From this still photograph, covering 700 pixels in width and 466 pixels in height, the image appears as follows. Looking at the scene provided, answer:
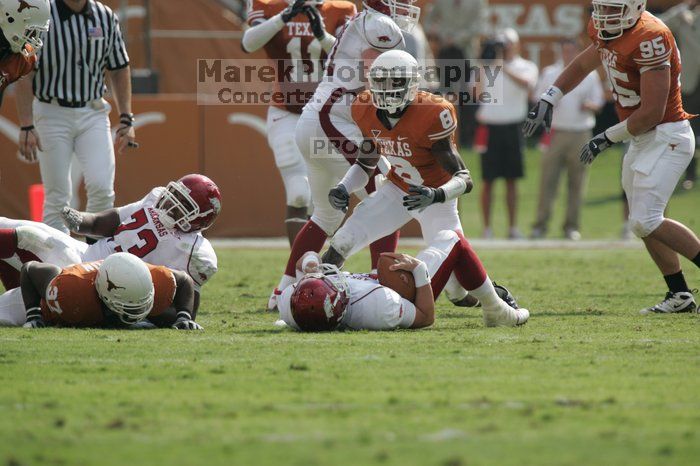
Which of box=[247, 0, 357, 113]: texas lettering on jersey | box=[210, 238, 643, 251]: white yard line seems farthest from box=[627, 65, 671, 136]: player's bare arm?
box=[210, 238, 643, 251]: white yard line

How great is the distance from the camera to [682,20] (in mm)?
13383

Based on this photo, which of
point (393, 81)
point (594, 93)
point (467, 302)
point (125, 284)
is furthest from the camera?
point (594, 93)

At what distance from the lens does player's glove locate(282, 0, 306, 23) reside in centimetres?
798

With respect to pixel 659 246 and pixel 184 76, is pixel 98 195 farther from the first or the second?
pixel 184 76

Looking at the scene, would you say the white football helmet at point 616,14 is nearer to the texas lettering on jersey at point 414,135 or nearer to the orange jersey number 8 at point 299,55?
the texas lettering on jersey at point 414,135

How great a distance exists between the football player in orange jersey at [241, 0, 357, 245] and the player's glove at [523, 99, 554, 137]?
1.58m

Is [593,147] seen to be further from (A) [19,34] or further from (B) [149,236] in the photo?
(A) [19,34]

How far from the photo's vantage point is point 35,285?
20.4 feet

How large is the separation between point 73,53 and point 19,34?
105 centimetres

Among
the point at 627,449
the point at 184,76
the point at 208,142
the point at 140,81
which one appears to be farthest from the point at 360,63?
the point at 184,76

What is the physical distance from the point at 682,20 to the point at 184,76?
6177 millimetres

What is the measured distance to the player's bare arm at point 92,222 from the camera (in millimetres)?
6523

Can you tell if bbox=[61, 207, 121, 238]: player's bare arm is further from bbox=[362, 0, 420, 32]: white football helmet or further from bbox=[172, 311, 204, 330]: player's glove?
bbox=[362, 0, 420, 32]: white football helmet

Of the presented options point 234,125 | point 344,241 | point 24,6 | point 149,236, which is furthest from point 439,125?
point 234,125
